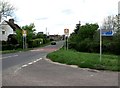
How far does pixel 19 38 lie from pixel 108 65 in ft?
197

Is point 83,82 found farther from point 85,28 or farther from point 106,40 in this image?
point 85,28

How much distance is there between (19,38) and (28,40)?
5.37m

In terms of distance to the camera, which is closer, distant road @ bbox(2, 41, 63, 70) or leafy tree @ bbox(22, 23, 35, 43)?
distant road @ bbox(2, 41, 63, 70)

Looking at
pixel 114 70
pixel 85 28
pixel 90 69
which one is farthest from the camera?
pixel 85 28

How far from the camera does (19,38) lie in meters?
77.5

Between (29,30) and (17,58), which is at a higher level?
(29,30)

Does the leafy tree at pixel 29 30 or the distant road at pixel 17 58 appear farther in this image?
the leafy tree at pixel 29 30

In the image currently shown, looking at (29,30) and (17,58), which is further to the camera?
(29,30)

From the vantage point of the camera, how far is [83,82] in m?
12.9

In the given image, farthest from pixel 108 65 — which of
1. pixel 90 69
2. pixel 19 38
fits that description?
pixel 19 38

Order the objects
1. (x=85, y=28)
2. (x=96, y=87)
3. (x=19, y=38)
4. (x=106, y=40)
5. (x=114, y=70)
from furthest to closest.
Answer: (x=19, y=38) → (x=85, y=28) → (x=106, y=40) → (x=114, y=70) → (x=96, y=87)

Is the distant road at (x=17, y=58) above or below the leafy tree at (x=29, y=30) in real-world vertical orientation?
below

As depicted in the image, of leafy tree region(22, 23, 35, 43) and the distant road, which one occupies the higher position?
leafy tree region(22, 23, 35, 43)

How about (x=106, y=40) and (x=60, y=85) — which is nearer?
(x=60, y=85)
